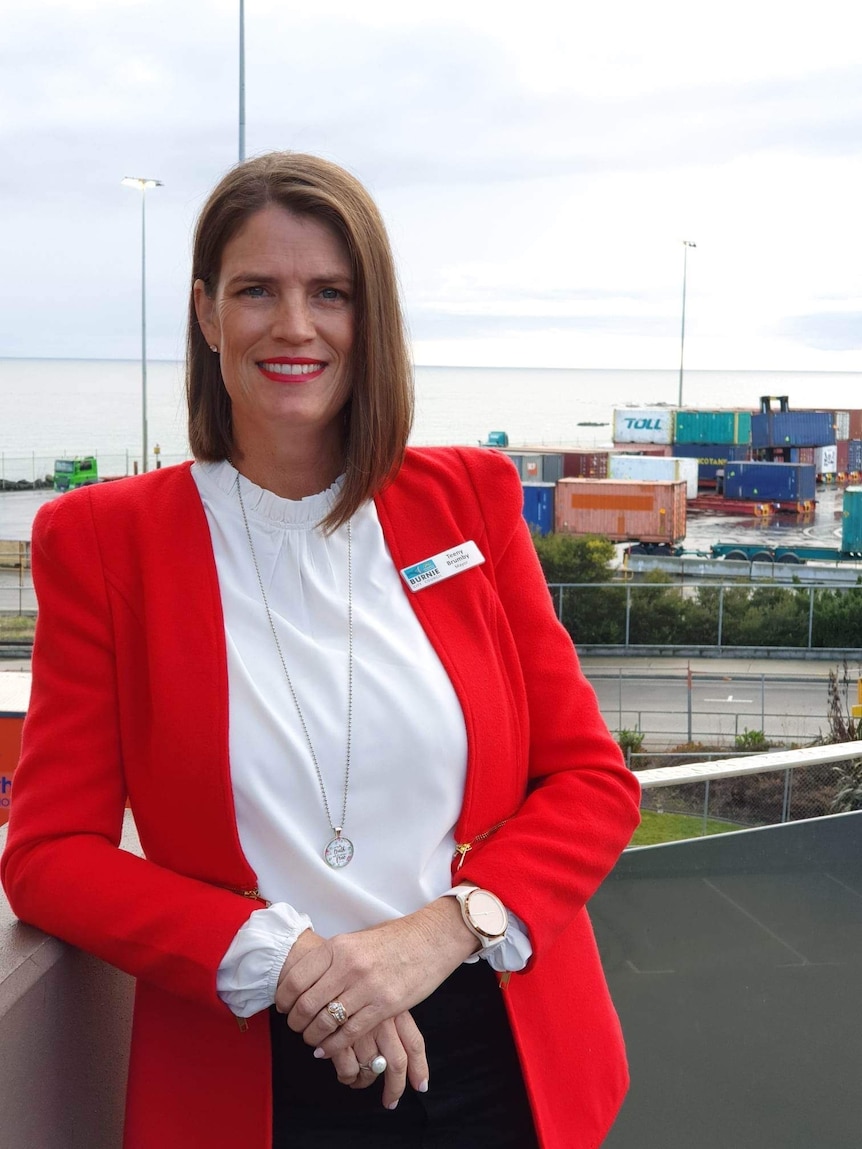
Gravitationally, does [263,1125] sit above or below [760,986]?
above

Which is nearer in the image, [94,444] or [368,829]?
[368,829]

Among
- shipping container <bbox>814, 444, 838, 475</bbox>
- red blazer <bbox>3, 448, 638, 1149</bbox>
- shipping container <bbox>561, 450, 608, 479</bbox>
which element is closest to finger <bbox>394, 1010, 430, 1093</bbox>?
red blazer <bbox>3, 448, 638, 1149</bbox>

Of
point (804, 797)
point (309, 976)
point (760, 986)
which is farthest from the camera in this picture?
point (804, 797)

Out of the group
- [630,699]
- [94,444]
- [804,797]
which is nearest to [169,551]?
[804,797]

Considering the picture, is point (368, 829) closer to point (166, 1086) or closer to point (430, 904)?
point (430, 904)

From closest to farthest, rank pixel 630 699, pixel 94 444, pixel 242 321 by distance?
pixel 242 321, pixel 630 699, pixel 94 444

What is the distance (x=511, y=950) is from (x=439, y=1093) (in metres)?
0.14

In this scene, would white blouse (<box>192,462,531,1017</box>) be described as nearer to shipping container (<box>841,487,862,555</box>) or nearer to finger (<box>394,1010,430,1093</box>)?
finger (<box>394,1010,430,1093</box>)

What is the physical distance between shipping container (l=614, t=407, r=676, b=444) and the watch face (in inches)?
1484

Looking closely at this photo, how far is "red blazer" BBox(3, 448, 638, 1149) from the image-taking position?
1062mm

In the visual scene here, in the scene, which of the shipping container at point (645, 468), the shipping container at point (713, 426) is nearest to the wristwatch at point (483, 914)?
the shipping container at point (645, 468)

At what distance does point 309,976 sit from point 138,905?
6.4 inches

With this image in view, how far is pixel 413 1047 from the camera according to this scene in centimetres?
104

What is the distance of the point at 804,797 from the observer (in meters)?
2.22
